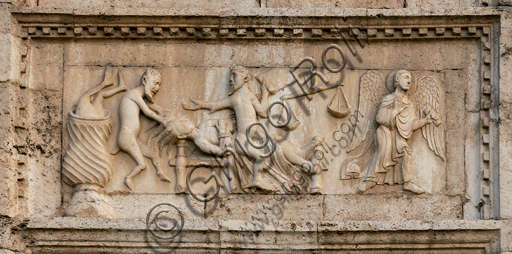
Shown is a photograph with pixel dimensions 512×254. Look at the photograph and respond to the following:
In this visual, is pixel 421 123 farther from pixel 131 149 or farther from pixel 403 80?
pixel 131 149

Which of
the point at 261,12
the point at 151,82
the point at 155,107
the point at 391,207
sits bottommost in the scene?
the point at 391,207

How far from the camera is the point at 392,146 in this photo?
25.7 feet

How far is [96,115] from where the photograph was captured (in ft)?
25.8

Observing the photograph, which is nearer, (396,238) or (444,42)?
(396,238)

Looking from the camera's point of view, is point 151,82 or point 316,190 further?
point 151,82

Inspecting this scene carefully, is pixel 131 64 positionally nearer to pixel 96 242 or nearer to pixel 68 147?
pixel 68 147

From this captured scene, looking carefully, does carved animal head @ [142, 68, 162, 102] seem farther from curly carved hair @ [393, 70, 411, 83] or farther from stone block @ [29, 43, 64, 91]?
curly carved hair @ [393, 70, 411, 83]

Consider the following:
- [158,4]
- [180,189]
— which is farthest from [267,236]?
[158,4]

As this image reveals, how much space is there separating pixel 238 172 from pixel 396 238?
148 cm

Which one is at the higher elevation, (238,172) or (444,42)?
(444,42)

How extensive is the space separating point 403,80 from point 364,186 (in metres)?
1.01

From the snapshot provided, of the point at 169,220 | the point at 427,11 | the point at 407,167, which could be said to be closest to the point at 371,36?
the point at 427,11

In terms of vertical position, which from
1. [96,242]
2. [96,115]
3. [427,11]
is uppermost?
[427,11]

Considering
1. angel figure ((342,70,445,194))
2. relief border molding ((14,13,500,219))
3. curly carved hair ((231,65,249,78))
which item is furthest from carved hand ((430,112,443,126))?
curly carved hair ((231,65,249,78))
